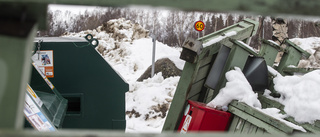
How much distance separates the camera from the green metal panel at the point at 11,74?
809 mm

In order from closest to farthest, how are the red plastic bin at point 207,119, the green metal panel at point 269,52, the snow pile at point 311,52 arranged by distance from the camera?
the red plastic bin at point 207,119 < the green metal panel at point 269,52 < the snow pile at point 311,52

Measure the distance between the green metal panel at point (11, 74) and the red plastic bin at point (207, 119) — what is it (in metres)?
2.34

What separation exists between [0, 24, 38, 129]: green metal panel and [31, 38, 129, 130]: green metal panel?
3.68m

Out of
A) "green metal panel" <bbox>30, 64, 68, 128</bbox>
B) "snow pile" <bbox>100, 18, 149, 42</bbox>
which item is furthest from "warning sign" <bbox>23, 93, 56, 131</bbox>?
"snow pile" <bbox>100, 18, 149, 42</bbox>

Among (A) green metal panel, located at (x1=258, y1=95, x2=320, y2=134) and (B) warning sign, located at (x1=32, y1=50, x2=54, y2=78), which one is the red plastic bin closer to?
(A) green metal panel, located at (x1=258, y1=95, x2=320, y2=134)

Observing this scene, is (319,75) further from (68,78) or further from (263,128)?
(68,78)

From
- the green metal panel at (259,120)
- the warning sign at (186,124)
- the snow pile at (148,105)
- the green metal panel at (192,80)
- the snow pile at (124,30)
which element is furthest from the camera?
the snow pile at (124,30)

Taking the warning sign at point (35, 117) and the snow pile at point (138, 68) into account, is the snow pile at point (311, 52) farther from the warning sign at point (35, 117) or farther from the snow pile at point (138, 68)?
the warning sign at point (35, 117)

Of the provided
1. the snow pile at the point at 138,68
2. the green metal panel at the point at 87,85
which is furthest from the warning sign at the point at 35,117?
the snow pile at the point at 138,68

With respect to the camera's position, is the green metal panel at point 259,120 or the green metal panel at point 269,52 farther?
the green metal panel at point 269,52

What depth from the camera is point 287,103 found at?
10.9ft

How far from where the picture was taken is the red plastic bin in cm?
307

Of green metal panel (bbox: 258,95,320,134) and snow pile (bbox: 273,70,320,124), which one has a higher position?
snow pile (bbox: 273,70,320,124)

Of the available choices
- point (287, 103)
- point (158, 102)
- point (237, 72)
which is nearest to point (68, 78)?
point (237, 72)
